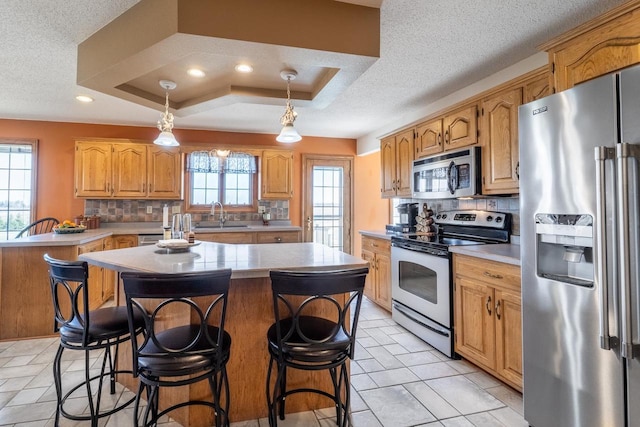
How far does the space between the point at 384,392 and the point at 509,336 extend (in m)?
0.93

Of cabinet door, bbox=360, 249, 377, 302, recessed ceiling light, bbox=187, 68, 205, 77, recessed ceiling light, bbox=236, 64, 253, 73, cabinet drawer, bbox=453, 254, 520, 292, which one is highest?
recessed ceiling light, bbox=187, 68, 205, 77

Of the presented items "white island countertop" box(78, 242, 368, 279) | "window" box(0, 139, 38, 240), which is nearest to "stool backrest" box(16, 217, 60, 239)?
"window" box(0, 139, 38, 240)

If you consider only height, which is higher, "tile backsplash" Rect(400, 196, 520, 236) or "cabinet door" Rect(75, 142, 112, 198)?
"cabinet door" Rect(75, 142, 112, 198)

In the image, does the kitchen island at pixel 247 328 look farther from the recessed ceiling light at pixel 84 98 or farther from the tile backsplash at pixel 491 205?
the recessed ceiling light at pixel 84 98

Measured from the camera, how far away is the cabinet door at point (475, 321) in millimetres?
2414

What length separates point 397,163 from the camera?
13.6ft

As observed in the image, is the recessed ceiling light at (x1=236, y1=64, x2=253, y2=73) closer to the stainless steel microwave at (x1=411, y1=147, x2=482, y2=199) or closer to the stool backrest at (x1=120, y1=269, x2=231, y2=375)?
the stool backrest at (x1=120, y1=269, x2=231, y2=375)

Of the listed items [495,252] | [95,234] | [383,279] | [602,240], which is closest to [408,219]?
[383,279]

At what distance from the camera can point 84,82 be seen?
2.41 m

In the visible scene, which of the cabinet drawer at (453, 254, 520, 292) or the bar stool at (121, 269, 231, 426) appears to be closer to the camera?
the bar stool at (121, 269, 231, 426)

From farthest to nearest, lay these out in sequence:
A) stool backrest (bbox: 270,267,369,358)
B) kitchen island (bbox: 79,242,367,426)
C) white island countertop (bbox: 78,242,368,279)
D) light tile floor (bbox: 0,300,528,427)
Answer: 1. light tile floor (bbox: 0,300,528,427)
2. kitchen island (bbox: 79,242,367,426)
3. white island countertop (bbox: 78,242,368,279)
4. stool backrest (bbox: 270,267,369,358)

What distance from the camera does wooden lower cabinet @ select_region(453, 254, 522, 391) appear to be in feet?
7.26

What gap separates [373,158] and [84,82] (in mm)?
4453

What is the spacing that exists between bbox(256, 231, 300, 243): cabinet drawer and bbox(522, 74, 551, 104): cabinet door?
3.32 metres
